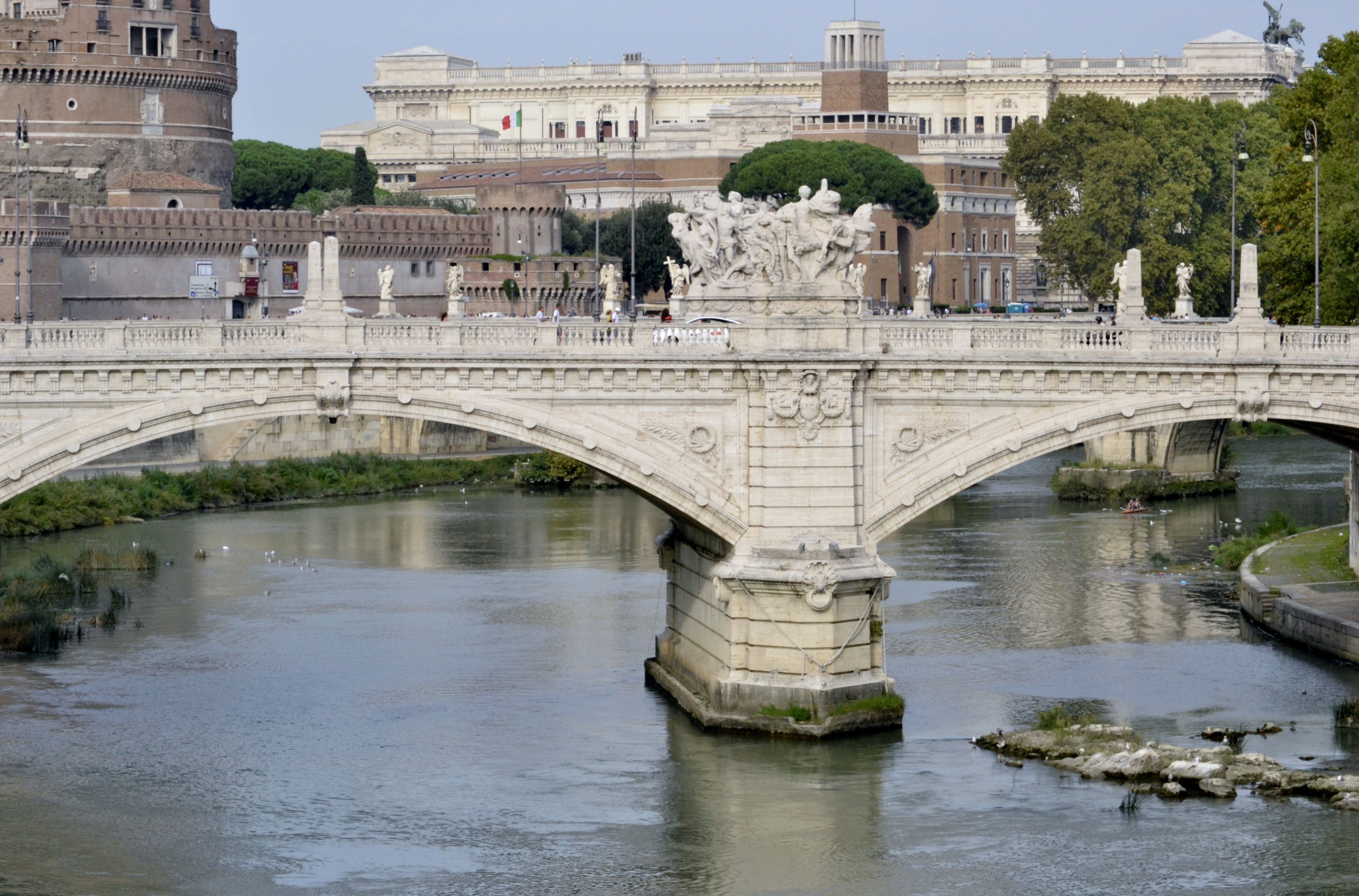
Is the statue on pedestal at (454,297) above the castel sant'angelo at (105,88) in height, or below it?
below

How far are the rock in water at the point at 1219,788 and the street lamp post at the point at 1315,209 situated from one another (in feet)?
31.4

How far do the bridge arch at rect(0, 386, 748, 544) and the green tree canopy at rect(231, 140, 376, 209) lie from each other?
76.3 meters

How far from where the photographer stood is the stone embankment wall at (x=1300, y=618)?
32000mm

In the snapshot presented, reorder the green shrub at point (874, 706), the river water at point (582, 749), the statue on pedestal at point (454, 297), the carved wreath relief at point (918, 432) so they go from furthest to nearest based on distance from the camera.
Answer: the statue on pedestal at point (454, 297) < the carved wreath relief at point (918, 432) < the green shrub at point (874, 706) < the river water at point (582, 749)

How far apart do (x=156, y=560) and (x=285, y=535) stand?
17.4ft

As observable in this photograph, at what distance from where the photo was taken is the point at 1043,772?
27484mm

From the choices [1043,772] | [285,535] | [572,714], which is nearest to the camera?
[1043,772]

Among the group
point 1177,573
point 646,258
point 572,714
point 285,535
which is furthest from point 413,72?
point 572,714

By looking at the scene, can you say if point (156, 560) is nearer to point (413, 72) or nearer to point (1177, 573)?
point (1177, 573)

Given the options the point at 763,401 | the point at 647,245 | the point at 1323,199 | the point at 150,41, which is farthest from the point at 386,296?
the point at 150,41

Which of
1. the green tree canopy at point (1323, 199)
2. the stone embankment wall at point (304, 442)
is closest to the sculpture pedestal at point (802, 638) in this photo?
the green tree canopy at point (1323, 199)

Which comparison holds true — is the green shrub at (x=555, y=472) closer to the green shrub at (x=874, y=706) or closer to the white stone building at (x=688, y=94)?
the green shrub at (x=874, y=706)

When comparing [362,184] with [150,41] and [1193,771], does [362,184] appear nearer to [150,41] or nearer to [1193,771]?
[150,41]

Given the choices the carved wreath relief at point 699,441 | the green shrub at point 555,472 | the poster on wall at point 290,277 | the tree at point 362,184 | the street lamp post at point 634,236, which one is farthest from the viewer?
the tree at point 362,184
